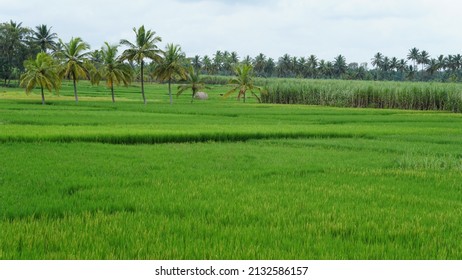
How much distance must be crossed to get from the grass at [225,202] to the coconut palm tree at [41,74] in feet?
90.0

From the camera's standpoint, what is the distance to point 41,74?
1649 inches

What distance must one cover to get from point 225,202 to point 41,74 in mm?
38089

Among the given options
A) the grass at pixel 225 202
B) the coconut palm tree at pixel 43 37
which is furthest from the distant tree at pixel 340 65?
the grass at pixel 225 202

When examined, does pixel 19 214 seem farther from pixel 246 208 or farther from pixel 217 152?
pixel 217 152

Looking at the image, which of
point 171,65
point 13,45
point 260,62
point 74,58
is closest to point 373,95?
point 171,65

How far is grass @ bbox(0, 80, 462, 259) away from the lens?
5445 millimetres

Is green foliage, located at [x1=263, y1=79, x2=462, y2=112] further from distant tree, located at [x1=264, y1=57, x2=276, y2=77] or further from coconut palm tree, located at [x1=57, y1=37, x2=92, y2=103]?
distant tree, located at [x1=264, y1=57, x2=276, y2=77]

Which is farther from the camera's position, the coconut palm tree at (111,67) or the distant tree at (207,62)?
the distant tree at (207,62)

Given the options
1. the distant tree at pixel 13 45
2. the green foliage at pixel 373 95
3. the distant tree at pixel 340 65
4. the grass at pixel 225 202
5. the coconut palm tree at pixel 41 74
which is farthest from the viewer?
the distant tree at pixel 340 65

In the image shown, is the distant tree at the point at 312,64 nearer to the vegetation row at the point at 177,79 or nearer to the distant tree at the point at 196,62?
the distant tree at the point at 196,62

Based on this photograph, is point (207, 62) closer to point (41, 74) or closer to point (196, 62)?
point (196, 62)

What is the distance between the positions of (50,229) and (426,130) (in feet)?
63.5

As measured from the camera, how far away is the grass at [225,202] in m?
5.45

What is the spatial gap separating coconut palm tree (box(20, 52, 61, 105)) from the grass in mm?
27431
